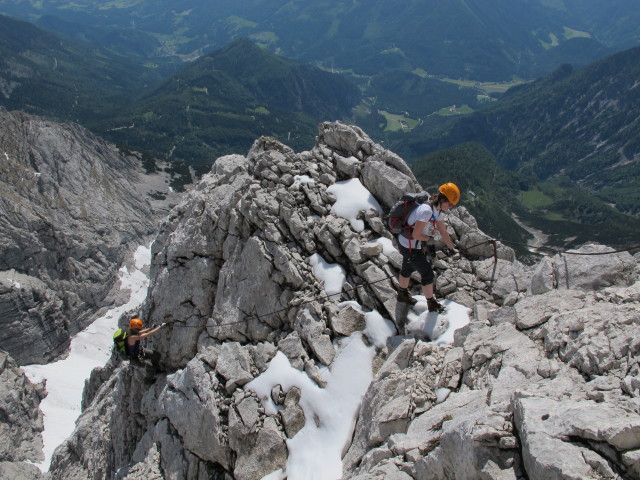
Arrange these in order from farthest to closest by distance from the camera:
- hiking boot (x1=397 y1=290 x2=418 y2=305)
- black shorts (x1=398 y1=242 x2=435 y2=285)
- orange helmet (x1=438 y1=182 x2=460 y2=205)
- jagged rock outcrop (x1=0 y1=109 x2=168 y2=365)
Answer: jagged rock outcrop (x1=0 y1=109 x2=168 y2=365) → hiking boot (x1=397 y1=290 x2=418 y2=305) → black shorts (x1=398 y1=242 x2=435 y2=285) → orange helmet (x1=438 y1=182 x2=460 y2=205)

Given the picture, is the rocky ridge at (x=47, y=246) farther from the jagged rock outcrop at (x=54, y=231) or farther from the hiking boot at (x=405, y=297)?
the hiking boot at (x=405, y=297)

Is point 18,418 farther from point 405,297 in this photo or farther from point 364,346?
point 405,297

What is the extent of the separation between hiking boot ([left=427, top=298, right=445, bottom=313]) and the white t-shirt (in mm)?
2011

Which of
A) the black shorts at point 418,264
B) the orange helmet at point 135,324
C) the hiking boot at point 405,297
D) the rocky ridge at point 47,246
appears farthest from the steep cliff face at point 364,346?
the rocky ridge at point 47,246

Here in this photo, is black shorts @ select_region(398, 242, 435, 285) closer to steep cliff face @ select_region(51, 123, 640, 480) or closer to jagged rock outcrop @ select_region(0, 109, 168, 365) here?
steep cliff face @ select_region(51, 123, 640, 480)

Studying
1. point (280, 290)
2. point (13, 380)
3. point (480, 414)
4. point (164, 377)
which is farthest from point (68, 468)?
point (13, 380)

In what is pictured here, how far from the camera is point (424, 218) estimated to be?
13.3 meters

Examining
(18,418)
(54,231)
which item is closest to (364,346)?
(18,418)

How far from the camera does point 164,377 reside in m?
18.6

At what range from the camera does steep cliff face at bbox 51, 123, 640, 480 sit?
26.8 ft

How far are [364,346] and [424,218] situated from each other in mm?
4369

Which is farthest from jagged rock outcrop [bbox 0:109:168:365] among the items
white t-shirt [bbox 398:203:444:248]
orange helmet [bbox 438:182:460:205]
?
orange helmet [bbox 438:182:460:205]

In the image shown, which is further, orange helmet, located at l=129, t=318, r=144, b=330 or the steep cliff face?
orange helmet, located at l=129, t=318, r=144, b=330

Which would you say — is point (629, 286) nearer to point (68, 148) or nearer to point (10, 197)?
point (10, 197)
